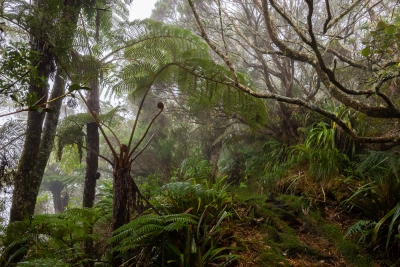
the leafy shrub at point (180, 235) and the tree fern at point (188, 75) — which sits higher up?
the tree fern at point (188, 75)

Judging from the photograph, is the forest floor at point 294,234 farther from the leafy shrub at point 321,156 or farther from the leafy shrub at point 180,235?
the leafy shrub at point 321,156

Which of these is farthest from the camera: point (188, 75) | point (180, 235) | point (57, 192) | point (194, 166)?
point (57, 192)

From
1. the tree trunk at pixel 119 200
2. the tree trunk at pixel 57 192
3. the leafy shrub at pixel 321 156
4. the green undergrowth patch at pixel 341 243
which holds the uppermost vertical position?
the leafy shrub at pixel 321 156

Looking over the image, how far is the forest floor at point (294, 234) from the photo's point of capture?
2.29 metres

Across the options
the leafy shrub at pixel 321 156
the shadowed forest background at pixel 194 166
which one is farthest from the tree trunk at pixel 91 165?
the leafy shrub at pixel 321 156

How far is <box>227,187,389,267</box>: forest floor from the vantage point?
2.29 m

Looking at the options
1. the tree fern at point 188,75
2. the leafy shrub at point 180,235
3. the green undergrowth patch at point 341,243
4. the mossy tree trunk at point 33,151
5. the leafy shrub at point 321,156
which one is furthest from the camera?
the leafy shrub at point 321,156

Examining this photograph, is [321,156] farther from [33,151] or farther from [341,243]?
[33,151]

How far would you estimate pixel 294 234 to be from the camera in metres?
2.71

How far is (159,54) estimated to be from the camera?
3219 millimetres

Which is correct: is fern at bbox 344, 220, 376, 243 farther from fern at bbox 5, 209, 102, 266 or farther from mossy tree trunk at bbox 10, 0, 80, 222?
mossy tree trunk at bbox 10, 0, 80, 222

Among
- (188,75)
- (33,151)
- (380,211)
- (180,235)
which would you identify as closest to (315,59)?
(188,75)

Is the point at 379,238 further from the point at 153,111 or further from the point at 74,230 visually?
the point at 153,111

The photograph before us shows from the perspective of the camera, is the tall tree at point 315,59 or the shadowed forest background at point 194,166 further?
the tall tree at point 315,59
